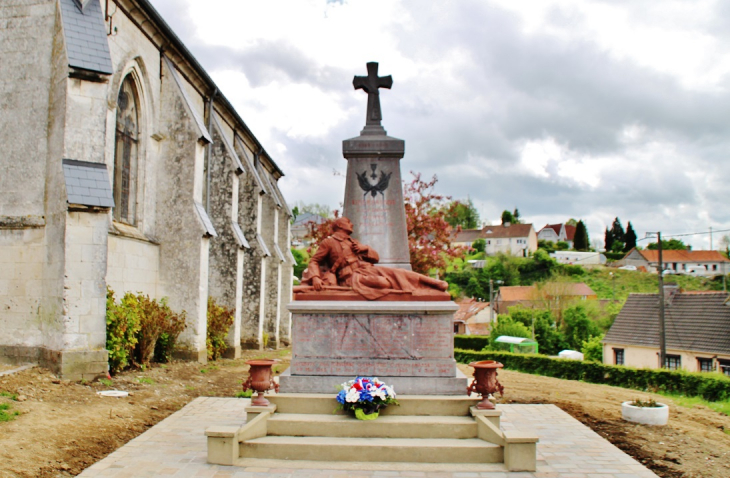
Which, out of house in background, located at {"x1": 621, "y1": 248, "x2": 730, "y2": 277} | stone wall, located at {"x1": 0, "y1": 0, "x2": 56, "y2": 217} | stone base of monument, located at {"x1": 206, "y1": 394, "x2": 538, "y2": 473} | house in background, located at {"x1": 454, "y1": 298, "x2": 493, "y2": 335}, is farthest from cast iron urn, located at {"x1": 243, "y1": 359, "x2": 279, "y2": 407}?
house in background, located at {"x1": 621, "y1": 248, "x2": 730, "y2": 277}

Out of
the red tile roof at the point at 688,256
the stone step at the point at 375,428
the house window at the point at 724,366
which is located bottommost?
the house window at the point at 724,366

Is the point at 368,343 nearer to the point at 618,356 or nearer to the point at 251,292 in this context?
the point at 251,292

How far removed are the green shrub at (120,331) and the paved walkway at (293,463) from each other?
9.73 ft

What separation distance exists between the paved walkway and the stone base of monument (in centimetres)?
17

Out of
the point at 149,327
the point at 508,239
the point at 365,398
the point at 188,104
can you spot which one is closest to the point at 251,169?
the point at 188,104

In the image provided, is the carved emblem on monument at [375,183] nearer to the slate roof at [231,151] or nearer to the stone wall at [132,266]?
the stone wall at [132,266]

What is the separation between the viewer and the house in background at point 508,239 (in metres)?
97.2

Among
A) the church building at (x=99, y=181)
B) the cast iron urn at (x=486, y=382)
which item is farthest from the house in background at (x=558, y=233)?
the cast iron urn at (x=486, y=382)

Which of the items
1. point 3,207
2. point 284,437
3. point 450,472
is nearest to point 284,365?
point 3,207

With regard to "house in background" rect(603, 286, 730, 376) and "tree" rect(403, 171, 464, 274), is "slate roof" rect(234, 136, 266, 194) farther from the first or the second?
"house in background" rect(603, 286, 730, 376)

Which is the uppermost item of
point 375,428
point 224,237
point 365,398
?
point 224,237

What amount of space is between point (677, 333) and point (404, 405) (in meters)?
24.3

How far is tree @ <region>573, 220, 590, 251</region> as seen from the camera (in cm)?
10350

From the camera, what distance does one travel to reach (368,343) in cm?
746
